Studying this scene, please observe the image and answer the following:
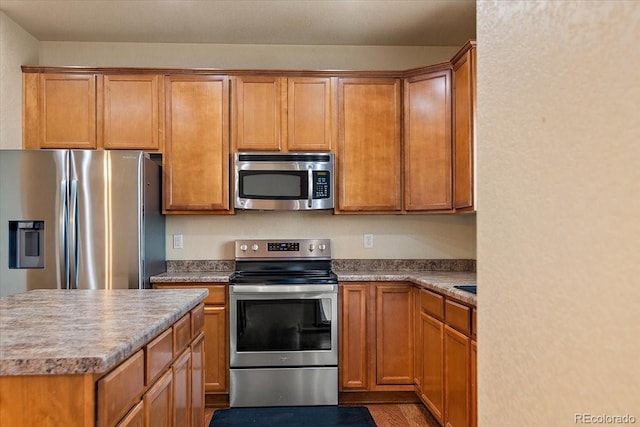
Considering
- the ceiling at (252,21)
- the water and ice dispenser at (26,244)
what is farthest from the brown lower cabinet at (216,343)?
the ceiling at (252,21)

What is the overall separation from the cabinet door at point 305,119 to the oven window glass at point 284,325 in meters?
1.17

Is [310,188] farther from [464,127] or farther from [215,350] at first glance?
[215,350]

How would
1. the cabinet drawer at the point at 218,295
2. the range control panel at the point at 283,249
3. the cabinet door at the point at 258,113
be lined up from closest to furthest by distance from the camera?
the cabinet drawer at the point at 218,295 < the cabinet door at the point at 258,113 < the range control panel at the point at 283,249

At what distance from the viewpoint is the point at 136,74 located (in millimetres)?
3336

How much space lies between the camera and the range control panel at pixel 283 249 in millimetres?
3551

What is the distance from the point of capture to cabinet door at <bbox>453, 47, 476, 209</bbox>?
282cm

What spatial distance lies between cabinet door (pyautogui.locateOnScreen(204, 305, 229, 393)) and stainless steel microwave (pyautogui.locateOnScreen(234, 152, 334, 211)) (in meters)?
0.81

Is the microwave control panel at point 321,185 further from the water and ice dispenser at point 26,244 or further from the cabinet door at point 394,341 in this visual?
the water and ice dispenser at point 26,244

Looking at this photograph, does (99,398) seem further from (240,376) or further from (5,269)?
(5,269)

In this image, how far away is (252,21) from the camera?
130 inches

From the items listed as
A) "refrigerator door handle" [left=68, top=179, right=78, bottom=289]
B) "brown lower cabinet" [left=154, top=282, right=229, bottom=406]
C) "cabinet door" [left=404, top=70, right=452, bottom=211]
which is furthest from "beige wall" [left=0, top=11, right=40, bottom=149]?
"cabinet door" [left=404, top=70, right=452, bottom=211]

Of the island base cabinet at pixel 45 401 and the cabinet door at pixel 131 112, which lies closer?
the island base cabinet at pixel 45 401
